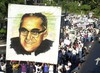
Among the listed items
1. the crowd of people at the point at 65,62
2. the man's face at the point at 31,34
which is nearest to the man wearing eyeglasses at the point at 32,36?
the man's face at the point at 31,34

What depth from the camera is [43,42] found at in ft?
53.5

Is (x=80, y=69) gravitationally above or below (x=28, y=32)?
below

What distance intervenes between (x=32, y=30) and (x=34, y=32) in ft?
0.41

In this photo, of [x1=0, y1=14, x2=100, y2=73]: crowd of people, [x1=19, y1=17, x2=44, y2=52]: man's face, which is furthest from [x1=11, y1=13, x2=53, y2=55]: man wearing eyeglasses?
[x1=0, y1=14, x2=100, y2=73]: crowd of people

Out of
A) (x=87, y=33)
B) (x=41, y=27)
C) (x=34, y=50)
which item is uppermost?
(x=41, y=27)

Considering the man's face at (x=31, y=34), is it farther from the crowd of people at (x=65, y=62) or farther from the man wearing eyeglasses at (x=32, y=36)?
the crowd of people at (x=65, y=62)

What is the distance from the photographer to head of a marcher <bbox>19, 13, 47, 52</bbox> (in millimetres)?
16219

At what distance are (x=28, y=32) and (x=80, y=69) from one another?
5382mm

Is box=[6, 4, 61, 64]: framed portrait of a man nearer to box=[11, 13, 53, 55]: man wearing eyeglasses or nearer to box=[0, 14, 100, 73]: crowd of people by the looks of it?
box=[11, 13, 53, 55]: man wearing eyeglasses

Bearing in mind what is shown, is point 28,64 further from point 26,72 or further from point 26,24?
point 26,24

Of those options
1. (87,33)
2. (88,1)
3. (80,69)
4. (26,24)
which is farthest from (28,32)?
(87,33)

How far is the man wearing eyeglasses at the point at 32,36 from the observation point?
53.3 ft

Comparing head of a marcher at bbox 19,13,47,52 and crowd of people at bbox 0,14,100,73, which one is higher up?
head of a marcher at bbox 19,13,47,52

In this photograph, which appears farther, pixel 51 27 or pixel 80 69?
pixel 80 69
